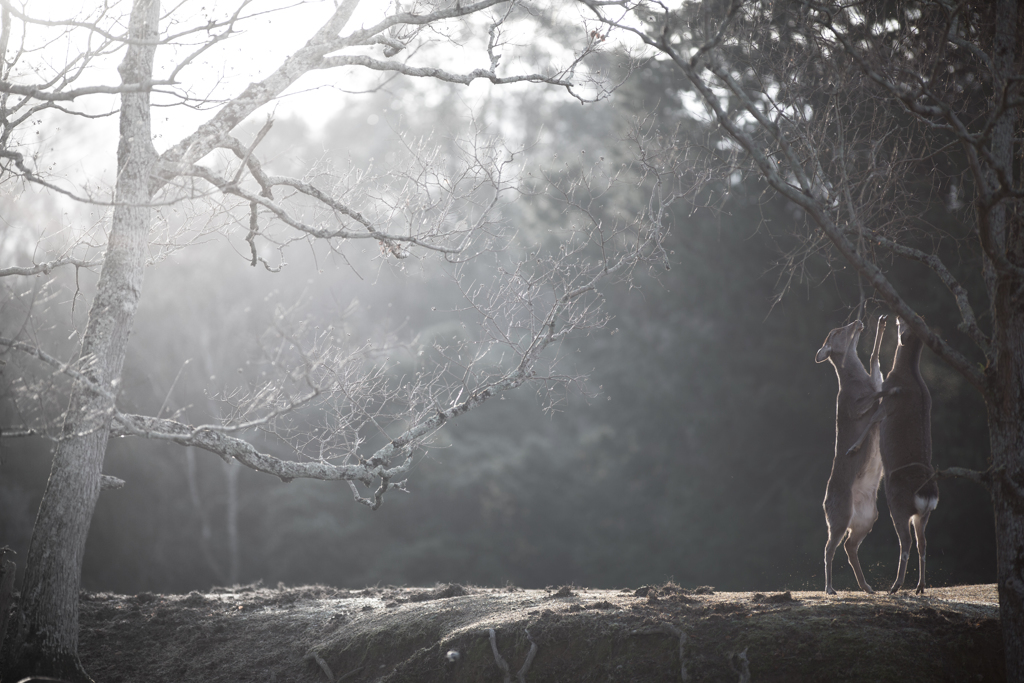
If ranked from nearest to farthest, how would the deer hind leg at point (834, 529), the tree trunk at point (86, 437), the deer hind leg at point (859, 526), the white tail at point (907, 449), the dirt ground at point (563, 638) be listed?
the dirt ground at point (563, 638) → the tree trunk at point (86, 437) → the white tail at point (907, 449) → the deer hind leg at point (834, 529) → the deer hind leg at point (859, 526)

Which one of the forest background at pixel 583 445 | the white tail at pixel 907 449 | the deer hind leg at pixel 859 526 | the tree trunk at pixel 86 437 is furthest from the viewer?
the forest background at pixel 583 445

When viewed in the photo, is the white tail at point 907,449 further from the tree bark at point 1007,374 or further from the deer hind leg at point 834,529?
the tree bark at point 1007,374

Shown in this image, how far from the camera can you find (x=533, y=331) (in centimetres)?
627

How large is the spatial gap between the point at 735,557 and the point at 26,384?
14388 mm

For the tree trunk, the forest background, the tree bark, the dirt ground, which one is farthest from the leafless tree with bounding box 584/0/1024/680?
the forest background

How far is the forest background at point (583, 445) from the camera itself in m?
13.0

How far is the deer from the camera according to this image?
5.57m

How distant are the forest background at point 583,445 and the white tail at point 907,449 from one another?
5.70 meters

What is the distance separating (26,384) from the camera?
14.8 feet

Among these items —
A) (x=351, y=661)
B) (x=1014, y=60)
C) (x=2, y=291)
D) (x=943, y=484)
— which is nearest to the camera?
(x=1014, y=60)

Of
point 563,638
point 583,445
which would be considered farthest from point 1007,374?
point 583,445

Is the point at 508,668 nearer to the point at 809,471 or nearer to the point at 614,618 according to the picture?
the point at 614,618

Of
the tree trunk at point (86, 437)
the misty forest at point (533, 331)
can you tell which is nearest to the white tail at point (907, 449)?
the misty forest at point (533, 331)

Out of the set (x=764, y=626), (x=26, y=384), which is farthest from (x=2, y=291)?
(x=764, y=626)
